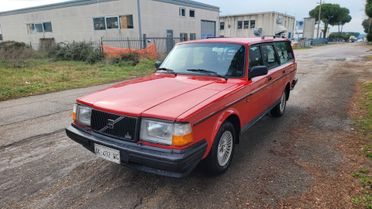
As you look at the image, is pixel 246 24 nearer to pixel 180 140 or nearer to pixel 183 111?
pixel 183 111

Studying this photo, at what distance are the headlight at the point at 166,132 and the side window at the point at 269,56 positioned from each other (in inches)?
105

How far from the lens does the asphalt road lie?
9.27 feet

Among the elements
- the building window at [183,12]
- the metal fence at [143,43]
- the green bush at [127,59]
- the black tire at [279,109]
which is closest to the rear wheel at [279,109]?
the black tire at [279,109]

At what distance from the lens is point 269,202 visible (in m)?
2.78

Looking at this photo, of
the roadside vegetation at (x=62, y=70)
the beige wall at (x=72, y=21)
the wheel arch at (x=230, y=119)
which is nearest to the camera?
the wheel arch at (x=230, y=119)

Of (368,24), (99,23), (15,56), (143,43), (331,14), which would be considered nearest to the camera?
(15,56)

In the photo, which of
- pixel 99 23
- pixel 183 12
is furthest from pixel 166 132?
pixel 183 12

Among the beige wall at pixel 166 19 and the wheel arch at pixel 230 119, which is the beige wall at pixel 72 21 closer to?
the beige wall at pixel 166 19

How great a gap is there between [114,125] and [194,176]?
1.25 m

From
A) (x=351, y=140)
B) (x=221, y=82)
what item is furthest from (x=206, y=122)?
(x=351, y=140)

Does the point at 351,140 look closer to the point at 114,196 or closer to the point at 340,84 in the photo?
the point at 114,196

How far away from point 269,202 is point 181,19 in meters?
24.0

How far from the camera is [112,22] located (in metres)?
22.0

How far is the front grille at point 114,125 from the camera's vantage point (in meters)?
2.66
